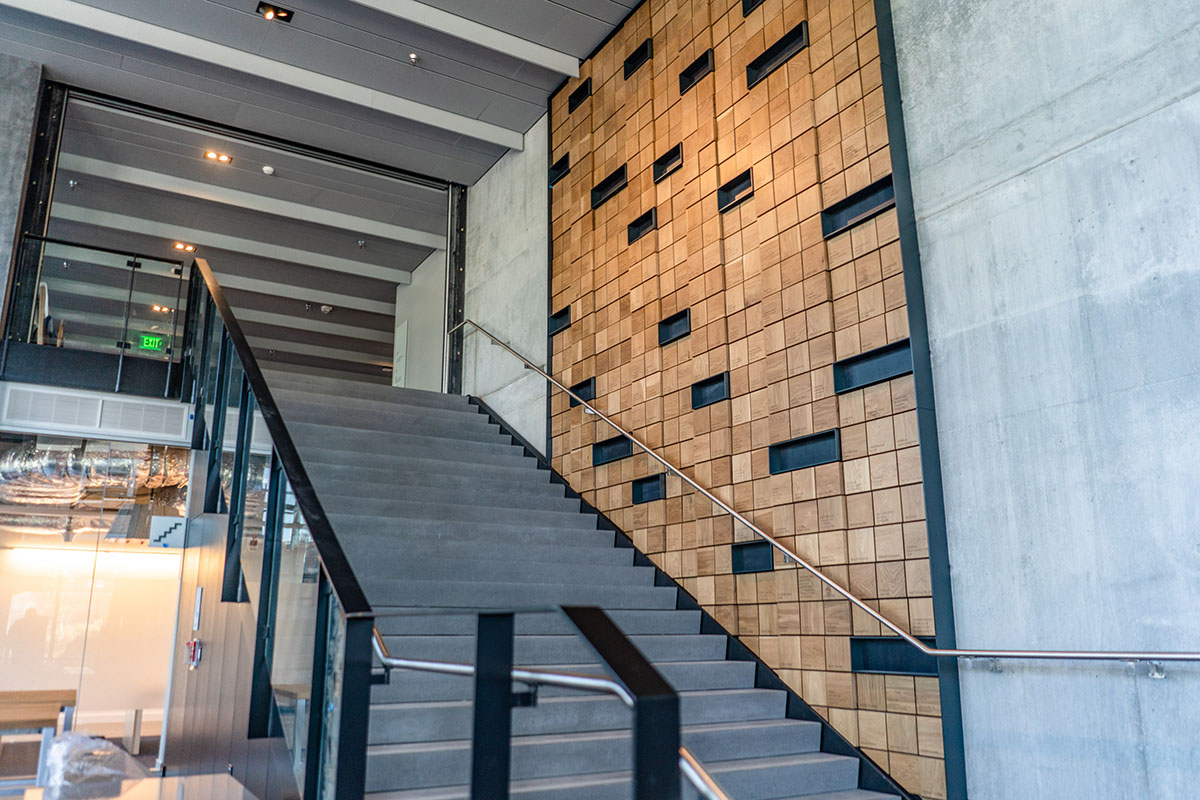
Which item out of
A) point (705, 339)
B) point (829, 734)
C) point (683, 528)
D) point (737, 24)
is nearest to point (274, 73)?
point (737, 24)

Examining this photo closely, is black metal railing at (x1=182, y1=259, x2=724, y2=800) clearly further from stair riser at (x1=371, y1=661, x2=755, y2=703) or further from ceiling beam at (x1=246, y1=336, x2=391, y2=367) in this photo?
ceiling beam at (x1=246, y1=336, x2=391, y2=367)

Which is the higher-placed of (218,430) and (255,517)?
(218,430)

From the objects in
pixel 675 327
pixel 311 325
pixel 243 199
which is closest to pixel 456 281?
pixel 243 199

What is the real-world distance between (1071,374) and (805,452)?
4.85 feet

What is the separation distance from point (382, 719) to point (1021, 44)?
392cm

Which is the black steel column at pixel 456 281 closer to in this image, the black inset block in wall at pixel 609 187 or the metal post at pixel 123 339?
the black inset block in wall at pixel 609 187

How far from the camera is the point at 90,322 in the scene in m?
7.17

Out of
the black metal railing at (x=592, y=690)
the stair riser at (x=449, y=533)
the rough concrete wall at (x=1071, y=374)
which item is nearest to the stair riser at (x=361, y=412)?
the stair riser at (x=449, y=533)

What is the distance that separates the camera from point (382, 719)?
139 inches

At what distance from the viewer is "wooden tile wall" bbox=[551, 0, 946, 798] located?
418 cm

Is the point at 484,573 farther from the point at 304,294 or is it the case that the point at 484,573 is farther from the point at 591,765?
the point at 304,294

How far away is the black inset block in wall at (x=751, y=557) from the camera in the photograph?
4.77 metres

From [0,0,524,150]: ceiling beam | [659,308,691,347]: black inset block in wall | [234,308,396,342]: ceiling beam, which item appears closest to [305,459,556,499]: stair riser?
[659,308,691,347]: black inset block in wall

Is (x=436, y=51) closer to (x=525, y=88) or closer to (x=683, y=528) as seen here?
(x=525, y=88)
